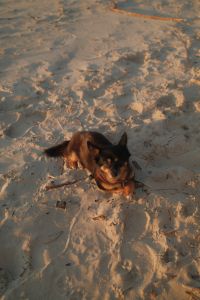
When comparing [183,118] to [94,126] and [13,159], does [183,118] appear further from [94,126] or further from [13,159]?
[13,159]

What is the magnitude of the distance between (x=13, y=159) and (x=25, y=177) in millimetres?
415

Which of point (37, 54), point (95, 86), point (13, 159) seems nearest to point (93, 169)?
point (13, 159)

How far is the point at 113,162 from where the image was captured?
3.13 metres

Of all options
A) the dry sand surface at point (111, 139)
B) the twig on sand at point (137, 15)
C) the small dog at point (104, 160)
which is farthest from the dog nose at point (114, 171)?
the twig on sand at point (137, 15)

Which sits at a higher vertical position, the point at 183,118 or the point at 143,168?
the point at 183,118

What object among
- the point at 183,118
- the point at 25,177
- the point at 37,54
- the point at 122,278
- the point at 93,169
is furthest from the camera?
the point at 37,54

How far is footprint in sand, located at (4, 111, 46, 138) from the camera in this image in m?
4.35

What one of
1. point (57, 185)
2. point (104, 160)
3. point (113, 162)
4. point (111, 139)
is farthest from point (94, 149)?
point (111, 139)

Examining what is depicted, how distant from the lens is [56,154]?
390cm

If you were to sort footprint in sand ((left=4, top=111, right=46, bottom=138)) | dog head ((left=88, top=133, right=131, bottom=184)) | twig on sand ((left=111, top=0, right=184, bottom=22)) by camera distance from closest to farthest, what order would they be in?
1. dog head ((left=88, top=133, right=131, bottom=184))
2. footprint in sand ((left=4, top=111, right=46, bottom=138))
3. twig on sand ((left=111, top=0, right=184, bottom=22))

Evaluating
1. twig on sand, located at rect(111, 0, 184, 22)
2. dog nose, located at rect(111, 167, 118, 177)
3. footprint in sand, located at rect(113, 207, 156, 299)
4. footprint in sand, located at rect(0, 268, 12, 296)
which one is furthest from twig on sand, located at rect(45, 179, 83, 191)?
twig on sand, located at rect(111, 0, 184, 22)

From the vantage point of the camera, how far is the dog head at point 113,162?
315cm

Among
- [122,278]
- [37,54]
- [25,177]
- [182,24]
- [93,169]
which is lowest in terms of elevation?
[122,278]

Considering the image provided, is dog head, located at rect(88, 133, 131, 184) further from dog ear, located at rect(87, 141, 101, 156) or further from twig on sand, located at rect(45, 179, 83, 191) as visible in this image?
twig on sand, located at rect(45, 179, 83, 191)
